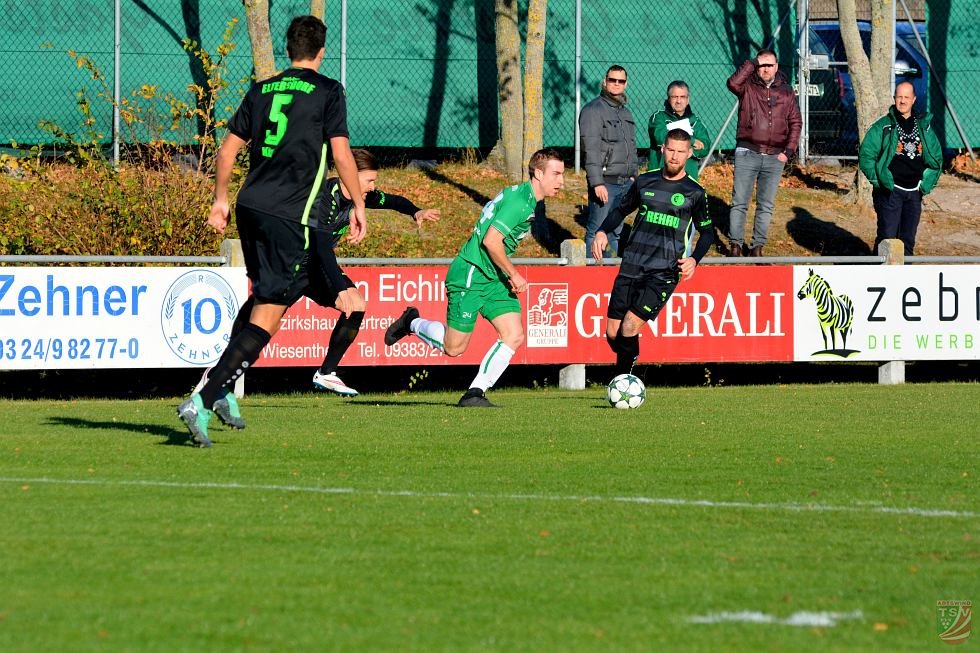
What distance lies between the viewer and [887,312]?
16609 mm

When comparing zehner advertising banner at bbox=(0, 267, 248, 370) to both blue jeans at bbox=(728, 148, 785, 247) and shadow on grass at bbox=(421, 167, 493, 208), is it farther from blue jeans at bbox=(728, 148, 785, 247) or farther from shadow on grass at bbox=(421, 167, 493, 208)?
shadow on grass at bbox=(421, 167, 493, 208)

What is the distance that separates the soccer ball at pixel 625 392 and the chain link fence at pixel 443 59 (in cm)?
1060

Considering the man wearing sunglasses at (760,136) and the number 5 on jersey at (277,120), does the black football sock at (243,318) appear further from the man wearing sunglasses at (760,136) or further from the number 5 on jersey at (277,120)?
the man wearing sunglasses at (760,136)

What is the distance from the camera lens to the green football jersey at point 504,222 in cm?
1204

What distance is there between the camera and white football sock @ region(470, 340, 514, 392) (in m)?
12.5

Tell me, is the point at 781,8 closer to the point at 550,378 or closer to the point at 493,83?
the point at 493,83

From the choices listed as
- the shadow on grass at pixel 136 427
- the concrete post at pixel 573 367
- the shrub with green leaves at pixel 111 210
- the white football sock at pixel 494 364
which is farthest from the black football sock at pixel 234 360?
the shrub with green leaves at pixel 111 210

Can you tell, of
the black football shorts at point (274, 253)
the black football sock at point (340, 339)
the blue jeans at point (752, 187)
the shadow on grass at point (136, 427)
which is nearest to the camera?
the black football shorts at point (274, 253)

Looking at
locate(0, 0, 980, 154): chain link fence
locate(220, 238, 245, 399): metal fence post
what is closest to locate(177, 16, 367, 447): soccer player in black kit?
locate(220, 238, 245, 399): metal fence post

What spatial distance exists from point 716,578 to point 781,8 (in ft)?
68.5

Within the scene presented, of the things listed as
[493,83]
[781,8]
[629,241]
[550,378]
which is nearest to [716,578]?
[629,241]

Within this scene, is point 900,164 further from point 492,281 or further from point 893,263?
point 492,281

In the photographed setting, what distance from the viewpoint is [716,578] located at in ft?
17.9

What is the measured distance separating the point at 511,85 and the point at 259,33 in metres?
3.80
